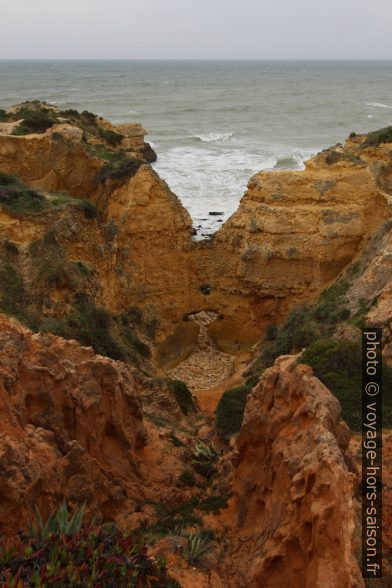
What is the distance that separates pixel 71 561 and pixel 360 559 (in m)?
3.58

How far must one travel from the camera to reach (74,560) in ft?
20.7

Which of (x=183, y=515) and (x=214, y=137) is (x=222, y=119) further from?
(x=183, y=515)

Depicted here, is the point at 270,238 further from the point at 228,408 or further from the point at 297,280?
the point at 228,408

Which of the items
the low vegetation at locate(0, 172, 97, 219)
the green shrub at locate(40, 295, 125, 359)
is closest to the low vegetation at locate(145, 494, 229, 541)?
the green shrub at locate(40, 295, 125, 359)

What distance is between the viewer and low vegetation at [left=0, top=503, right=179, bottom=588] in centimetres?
581

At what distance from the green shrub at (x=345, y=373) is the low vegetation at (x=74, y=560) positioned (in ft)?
21.9

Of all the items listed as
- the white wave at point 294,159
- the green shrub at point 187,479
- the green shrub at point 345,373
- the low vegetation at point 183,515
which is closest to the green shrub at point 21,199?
the green shrub at point 345,373

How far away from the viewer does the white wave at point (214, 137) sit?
65250 mm

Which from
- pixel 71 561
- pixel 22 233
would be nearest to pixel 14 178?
pixel 22 233

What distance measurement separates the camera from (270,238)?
2234cm

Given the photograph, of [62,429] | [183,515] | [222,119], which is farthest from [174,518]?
[222,119]

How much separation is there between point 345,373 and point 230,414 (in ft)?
10.7

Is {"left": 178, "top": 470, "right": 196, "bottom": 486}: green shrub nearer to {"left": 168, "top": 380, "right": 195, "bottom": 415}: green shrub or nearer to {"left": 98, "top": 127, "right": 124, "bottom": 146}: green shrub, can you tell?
{"left": 168, "top": 380, "right": 195, "bottom": 415}: green shrub

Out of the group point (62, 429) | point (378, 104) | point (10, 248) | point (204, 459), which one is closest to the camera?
point (62, 429)
